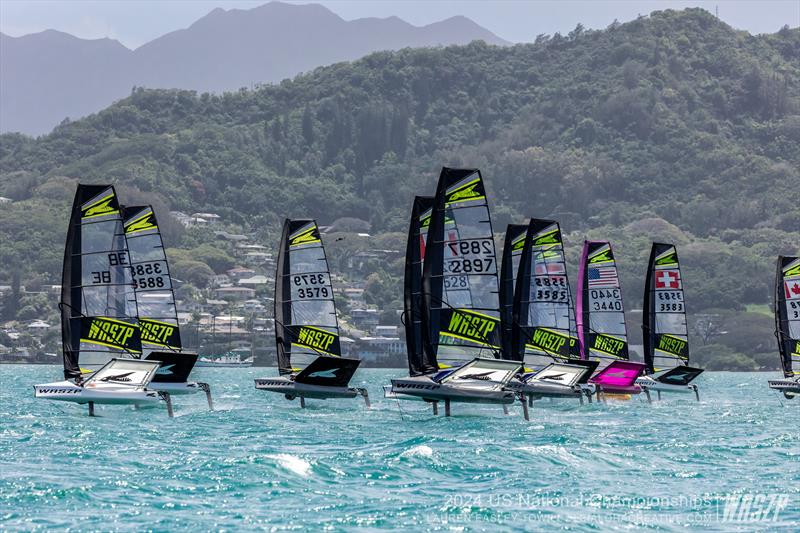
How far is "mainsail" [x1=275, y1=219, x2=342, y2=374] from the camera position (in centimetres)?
4672

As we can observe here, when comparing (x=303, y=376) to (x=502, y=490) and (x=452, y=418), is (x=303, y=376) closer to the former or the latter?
(x=452, y=418)

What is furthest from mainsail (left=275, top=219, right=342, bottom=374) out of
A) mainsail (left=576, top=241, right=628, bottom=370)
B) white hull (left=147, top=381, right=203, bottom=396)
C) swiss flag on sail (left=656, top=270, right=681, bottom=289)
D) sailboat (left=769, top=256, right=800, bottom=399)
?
sailboat (left=769, top=256, right=800, bottom=399)

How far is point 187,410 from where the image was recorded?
1809 inches

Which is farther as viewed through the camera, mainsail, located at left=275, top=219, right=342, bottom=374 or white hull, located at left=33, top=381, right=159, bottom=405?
mainsail, located at left=275, top=219, right=342, bottom=374

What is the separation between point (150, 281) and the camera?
45.1 metres

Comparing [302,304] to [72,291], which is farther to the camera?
[302,304]

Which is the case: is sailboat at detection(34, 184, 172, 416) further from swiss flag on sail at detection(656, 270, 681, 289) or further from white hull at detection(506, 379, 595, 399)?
swiss flag on sail at detection(656, 270, 681, 289)

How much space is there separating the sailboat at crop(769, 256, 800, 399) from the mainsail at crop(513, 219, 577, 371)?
10.6 m

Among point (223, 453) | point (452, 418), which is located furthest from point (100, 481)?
point (452, 418)

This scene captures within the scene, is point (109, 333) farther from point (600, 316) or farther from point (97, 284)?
point (600, 316)

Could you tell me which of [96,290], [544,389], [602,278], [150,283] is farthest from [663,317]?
[96,290]

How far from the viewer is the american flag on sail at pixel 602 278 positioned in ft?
186

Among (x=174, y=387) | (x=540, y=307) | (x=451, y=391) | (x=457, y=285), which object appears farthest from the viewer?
(x=540, y=307)

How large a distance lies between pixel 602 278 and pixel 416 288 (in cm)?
1488
